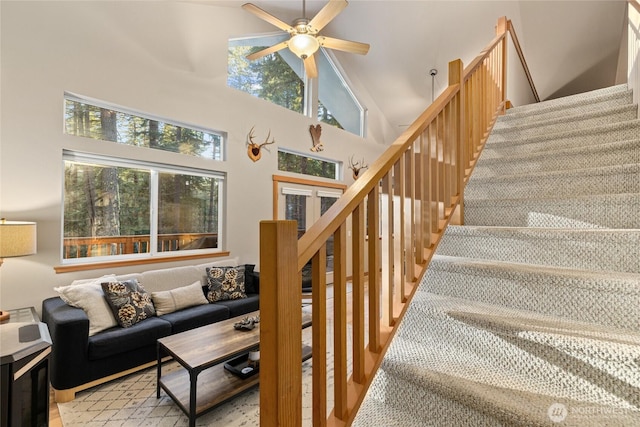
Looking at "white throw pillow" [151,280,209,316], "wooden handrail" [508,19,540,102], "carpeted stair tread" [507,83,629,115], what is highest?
"wooden handrail" [508,19,540,102]

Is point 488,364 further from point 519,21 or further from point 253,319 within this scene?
point 519,21

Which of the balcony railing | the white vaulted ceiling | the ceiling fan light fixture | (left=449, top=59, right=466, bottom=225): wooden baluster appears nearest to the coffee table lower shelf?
(left=449, top=59, right=466, bottom=225): wooden baluster

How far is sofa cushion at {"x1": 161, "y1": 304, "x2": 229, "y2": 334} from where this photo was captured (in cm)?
282

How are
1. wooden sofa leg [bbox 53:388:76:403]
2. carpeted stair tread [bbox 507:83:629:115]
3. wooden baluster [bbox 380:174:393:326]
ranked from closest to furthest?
wooden baluster [bbox 380:174:393:326]
wooden sofa leg [bbox 53:388:76:403]
carpeted stair tread [bbox 507:83:629:115]

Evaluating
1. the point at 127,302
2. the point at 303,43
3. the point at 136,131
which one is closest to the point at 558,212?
the point at 303,43

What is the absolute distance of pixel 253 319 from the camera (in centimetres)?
264

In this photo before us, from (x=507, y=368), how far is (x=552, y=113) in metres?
2.42

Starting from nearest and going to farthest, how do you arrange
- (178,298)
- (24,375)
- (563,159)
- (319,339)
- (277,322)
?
(277,322) < (319,339) < (24,375) < (563,159) < (178,298)

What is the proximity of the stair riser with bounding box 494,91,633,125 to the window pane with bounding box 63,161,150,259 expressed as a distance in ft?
12.6

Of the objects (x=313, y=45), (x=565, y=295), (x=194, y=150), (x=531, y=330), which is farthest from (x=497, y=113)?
(x=194, y=150)

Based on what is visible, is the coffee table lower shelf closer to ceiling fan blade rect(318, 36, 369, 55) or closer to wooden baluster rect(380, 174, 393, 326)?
wooden baluster rect(380, 174, 393, 326)

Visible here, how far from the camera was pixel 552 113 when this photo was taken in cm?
260

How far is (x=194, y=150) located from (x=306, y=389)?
10.2 ft

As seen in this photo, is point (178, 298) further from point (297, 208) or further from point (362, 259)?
point (362, 259)
